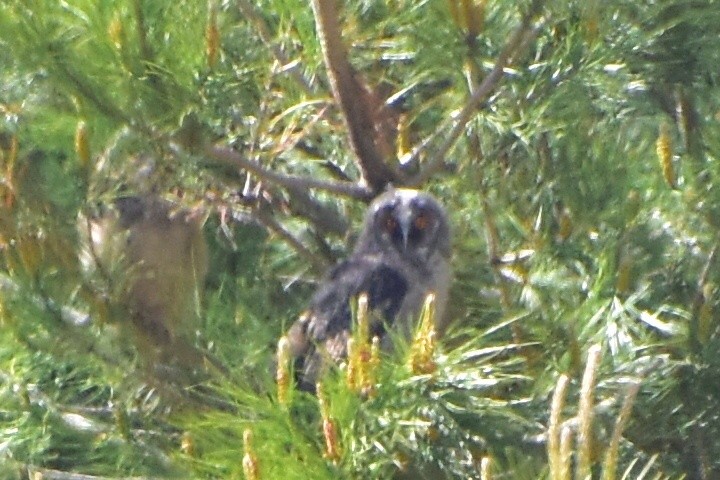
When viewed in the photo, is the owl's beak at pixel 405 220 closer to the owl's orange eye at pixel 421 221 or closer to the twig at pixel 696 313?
the owl's orange eye at pixel 421 221

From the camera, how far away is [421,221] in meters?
3.85

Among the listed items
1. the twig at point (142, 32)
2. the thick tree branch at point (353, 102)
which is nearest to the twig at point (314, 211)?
the thick tree branch at point (353, 102)

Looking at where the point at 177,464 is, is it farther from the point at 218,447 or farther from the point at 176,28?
the point at 176,28

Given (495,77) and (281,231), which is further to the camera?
(281,231)

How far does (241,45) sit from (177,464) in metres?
0.92

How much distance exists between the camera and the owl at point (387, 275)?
3.42 m

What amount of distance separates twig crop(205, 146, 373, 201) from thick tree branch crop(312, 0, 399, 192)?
0.04 metres

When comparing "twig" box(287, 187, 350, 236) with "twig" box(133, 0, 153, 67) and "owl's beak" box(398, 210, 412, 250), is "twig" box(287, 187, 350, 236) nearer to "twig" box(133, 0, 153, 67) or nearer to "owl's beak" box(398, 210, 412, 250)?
"owl's beak" box(398, 210, 412, 250)

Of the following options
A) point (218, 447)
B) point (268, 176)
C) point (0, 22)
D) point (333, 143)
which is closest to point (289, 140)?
point (268, 176)

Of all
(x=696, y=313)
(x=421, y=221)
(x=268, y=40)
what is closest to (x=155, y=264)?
(x=421, y=221)

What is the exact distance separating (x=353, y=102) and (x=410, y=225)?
1.04 meters

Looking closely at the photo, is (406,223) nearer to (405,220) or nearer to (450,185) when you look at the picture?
(405,220)

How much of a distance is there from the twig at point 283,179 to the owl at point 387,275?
0.46ft

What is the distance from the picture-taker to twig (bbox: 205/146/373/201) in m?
2.88
